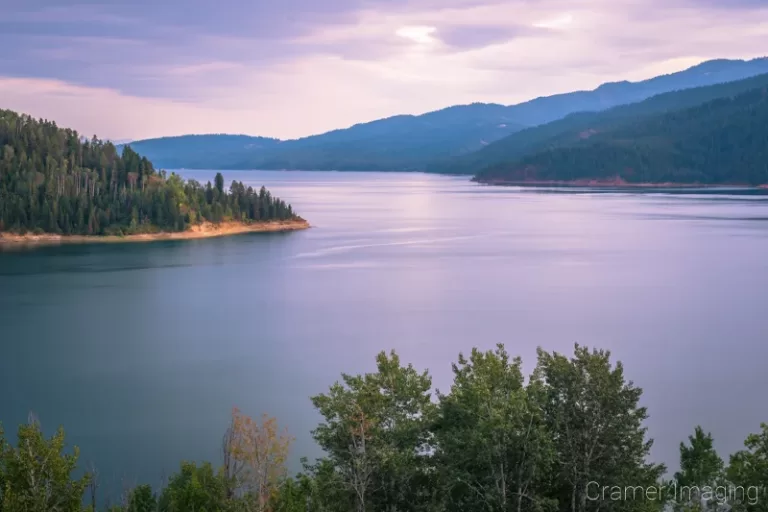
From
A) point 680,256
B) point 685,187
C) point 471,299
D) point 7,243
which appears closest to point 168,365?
point 471,299

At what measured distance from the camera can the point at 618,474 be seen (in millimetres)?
12328

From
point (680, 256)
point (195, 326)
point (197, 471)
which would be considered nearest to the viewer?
point (197, 471)

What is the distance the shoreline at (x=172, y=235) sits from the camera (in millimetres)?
66688

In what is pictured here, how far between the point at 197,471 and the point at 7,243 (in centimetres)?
5664

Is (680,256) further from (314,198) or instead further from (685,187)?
(685,187)

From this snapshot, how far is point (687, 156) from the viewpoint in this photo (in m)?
182

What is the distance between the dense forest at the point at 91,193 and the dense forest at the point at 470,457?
60.3 m

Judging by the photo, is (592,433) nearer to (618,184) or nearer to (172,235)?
(172,235)

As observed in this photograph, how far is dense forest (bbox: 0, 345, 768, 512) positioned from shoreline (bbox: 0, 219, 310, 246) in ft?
192

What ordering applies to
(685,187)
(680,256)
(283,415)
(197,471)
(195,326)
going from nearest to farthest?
1. (197,471)
2. (283,415)
3. (195,326)
4. (680,256)
5. (685,187)

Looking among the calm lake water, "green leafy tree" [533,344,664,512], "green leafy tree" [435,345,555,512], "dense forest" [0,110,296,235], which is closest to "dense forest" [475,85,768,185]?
the calm lake water

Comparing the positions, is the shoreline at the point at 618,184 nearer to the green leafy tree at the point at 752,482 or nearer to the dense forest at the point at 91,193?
the dense forest at the point at 91,193

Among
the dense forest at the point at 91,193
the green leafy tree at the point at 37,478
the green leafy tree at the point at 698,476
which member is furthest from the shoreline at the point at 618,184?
the green leafy tree at the point at 37,478

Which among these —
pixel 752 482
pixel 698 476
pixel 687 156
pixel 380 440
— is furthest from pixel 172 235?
pixel 687 156
